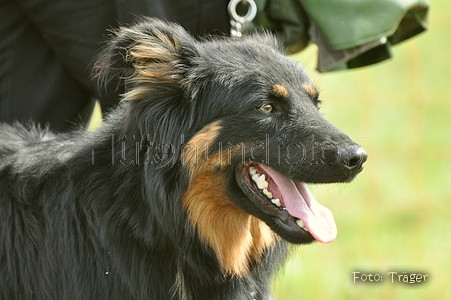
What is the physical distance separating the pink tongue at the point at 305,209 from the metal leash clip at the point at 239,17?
96cm

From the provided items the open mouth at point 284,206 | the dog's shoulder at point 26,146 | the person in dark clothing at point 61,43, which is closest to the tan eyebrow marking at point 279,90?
the open mouth at point 284,206

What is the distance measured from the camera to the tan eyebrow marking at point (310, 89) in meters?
3.89

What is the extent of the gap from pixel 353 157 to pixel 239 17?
1.20 m

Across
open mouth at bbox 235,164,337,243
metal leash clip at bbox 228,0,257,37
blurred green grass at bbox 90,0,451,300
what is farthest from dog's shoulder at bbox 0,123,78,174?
blurred green grass at bbox 90,0,451,300

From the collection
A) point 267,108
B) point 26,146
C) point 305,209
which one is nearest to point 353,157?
point 305,209

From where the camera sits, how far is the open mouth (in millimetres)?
3568

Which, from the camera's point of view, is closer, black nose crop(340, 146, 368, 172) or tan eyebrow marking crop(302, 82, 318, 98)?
black nose crop(340, 146, 368, 172)

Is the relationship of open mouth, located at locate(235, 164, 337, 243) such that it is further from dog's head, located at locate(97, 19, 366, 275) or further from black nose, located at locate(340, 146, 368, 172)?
black nose, located at locate(340, 146, 368, 172)

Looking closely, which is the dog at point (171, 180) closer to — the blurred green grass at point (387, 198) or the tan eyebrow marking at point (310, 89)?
the tan eyebrow marking at point (310, 89)

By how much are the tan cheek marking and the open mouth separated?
16cm

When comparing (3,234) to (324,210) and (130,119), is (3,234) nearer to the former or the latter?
(130,119)

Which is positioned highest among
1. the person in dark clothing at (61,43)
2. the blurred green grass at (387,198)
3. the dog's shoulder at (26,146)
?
the person in dark clothing at (61,43)

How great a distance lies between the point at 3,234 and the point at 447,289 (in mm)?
4058

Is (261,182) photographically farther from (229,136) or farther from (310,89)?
(310,89)
